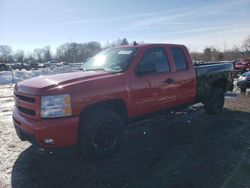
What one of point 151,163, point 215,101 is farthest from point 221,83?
point 151,163

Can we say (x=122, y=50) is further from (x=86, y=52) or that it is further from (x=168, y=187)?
(x=86, y=52)

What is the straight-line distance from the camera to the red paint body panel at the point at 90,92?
4176 mm

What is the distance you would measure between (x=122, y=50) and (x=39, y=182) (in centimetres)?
309

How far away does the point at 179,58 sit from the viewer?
6.49 m

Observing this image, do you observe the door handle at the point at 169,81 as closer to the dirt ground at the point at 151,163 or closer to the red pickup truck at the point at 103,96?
the red pickup truck at the point at 103,96

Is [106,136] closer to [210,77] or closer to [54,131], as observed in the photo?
[54,131]

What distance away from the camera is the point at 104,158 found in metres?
4.78

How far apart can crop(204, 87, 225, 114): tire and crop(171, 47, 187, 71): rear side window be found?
5.55ft

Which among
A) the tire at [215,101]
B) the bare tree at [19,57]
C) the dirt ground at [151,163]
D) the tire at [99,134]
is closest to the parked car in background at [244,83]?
the tire at [215,101]

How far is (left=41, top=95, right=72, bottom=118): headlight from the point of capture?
414 centimetres

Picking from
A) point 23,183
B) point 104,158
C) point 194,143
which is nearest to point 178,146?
point 194,143

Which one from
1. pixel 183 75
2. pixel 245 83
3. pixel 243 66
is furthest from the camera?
pixel 243 66

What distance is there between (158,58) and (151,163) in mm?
2302

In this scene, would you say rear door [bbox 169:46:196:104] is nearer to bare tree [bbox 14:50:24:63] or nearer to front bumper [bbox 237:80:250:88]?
front bumper [bbox 237:80:250:88]
